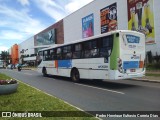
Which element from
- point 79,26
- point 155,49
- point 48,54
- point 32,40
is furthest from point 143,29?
point 32,40

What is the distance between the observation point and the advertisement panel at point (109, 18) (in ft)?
115

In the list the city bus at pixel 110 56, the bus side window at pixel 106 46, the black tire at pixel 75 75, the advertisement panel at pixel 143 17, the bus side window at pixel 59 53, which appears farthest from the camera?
the advertisement panel at pixel 143 17

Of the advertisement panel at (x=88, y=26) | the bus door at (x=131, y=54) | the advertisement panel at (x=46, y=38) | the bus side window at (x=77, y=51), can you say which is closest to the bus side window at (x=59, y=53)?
the bus side window at (x=77, y=51)

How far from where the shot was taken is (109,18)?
→ 36.6 metres

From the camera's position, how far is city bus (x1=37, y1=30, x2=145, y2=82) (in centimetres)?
1386

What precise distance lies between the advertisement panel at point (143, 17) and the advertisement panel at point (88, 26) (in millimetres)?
11435

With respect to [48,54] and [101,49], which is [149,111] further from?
[48,54]

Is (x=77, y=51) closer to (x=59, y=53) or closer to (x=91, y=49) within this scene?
(x=91, y=49)

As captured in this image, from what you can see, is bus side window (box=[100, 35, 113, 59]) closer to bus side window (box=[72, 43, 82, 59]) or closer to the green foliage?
bus side window (box=[72, 43, 82, 59])

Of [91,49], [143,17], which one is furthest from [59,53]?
[143,17]

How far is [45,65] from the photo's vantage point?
981 inches

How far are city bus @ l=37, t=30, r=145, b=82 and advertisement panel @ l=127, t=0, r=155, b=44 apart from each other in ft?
41.6

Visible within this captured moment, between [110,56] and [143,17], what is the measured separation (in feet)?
53.9

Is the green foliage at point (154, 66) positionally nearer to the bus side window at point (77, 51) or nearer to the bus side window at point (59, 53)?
the bus side window at point (59, 53)
